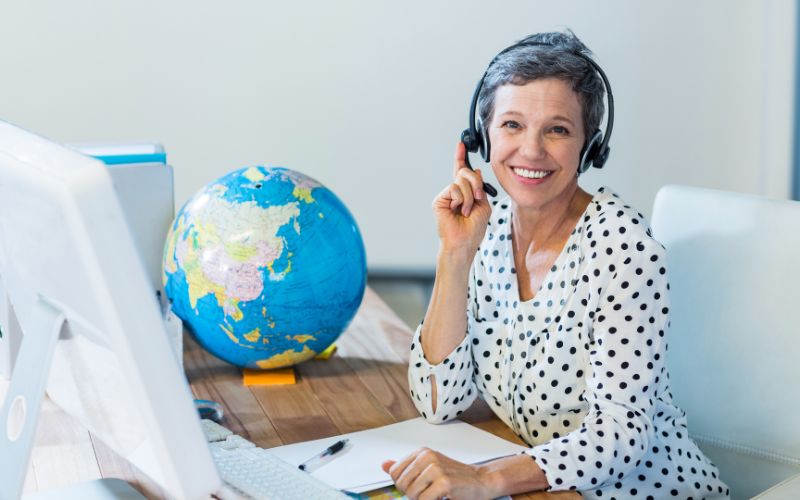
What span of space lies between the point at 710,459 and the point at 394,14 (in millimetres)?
1491

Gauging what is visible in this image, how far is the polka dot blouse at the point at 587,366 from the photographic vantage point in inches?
50.3

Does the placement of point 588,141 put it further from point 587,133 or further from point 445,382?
point 445,382

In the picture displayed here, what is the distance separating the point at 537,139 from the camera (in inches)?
55.3

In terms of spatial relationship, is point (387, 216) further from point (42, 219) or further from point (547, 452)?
point (42, 219)

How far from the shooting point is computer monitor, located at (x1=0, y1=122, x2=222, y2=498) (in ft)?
2.32

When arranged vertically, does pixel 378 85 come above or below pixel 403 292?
above

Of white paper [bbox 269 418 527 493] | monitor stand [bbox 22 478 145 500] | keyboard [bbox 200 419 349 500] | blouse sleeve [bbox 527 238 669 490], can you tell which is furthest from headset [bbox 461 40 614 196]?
monitor stand [bbox 22 478 145 500]

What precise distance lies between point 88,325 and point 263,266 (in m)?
0.66

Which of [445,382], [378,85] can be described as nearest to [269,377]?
[445,382]

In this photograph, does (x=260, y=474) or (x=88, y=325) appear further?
(x=260, y=474)

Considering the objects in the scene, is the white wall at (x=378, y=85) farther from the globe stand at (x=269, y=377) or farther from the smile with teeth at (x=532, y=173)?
the smile with teeth at (x=532, y=173)

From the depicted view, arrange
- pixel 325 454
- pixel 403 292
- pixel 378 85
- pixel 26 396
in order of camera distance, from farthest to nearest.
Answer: pixel 403 292 < pixel 378 85 < pixel 325 454 < pixel 26 396

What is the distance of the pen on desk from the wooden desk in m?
0.05

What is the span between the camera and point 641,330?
1.29 m
